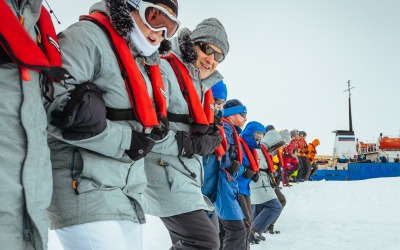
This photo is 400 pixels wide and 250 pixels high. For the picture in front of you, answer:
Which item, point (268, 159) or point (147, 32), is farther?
point (268, 159)

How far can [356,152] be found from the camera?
27938 mm

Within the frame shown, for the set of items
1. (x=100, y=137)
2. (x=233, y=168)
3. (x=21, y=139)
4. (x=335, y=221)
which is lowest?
(x=335, y=221)

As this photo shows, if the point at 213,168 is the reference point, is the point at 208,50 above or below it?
above

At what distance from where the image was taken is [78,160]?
6.12 feet

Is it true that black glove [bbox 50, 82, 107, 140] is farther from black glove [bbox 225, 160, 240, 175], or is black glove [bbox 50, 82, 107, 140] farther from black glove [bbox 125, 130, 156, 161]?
black glove [bbox 225, 160, 240, 175]

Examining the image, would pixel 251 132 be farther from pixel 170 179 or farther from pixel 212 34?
pixel 170 179

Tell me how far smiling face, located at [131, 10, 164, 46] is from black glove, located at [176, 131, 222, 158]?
0.77 meters

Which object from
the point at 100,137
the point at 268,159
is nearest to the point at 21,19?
the point at 100,137

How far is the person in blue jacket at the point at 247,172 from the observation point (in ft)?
17.2

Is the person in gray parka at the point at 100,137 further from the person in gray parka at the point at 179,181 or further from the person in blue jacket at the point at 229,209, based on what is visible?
the person in blue jacket at the point at 229,209

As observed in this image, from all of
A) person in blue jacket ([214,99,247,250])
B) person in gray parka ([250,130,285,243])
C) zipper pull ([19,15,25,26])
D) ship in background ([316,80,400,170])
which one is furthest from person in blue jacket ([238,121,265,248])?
ship in background ([316,80,400,170])

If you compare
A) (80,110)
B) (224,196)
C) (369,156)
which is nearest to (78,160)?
(80,110)

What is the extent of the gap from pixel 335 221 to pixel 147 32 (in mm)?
7093

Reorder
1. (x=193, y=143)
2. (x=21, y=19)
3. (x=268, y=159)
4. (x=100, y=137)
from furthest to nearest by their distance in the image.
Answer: (x=268, y=159)
(x=193, y=143)
(x=100, y=137)
(x=21, y=19)
